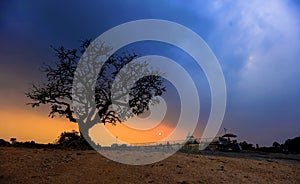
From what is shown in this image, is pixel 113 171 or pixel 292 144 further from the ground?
pixel 292 144

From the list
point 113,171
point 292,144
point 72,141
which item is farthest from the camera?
point 292,144

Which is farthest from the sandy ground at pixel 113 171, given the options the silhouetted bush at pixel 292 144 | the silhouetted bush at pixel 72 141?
the silhouetted bush at pixel 292 144

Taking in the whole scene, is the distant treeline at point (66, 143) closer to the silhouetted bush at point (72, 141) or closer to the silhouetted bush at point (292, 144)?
the silhouetted bush at point (72, 141)

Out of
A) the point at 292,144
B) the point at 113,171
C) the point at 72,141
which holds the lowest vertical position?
the point at 113,171

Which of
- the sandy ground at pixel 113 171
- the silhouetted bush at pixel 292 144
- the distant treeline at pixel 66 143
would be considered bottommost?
the sandy ground at pixel 113 171

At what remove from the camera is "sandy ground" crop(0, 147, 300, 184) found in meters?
9.74

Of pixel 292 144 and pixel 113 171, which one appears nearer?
pixel 113 171

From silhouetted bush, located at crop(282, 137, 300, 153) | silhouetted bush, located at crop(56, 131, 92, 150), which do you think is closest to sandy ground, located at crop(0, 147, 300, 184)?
silhouetted bush, located at crop(56, 131, 92, 150)

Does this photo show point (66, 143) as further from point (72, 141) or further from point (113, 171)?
point (113, 171)

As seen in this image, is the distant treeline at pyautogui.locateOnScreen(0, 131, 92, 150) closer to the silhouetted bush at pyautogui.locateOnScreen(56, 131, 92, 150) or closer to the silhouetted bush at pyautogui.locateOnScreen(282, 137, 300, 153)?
the silhouetted bush at pyautogui.locateOnScreen(56, 131, 92, 150)

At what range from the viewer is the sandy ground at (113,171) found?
974 cm

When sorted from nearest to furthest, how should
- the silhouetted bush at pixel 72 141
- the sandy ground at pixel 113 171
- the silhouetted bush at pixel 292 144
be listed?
the sandy ground at pixel 113 171 → the silhouetted bush at pixel 72 141 → the silhouetted bush at pixel 292 144

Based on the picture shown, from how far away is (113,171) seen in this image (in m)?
10.7

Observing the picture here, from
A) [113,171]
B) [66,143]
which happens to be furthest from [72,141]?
[113,171]
